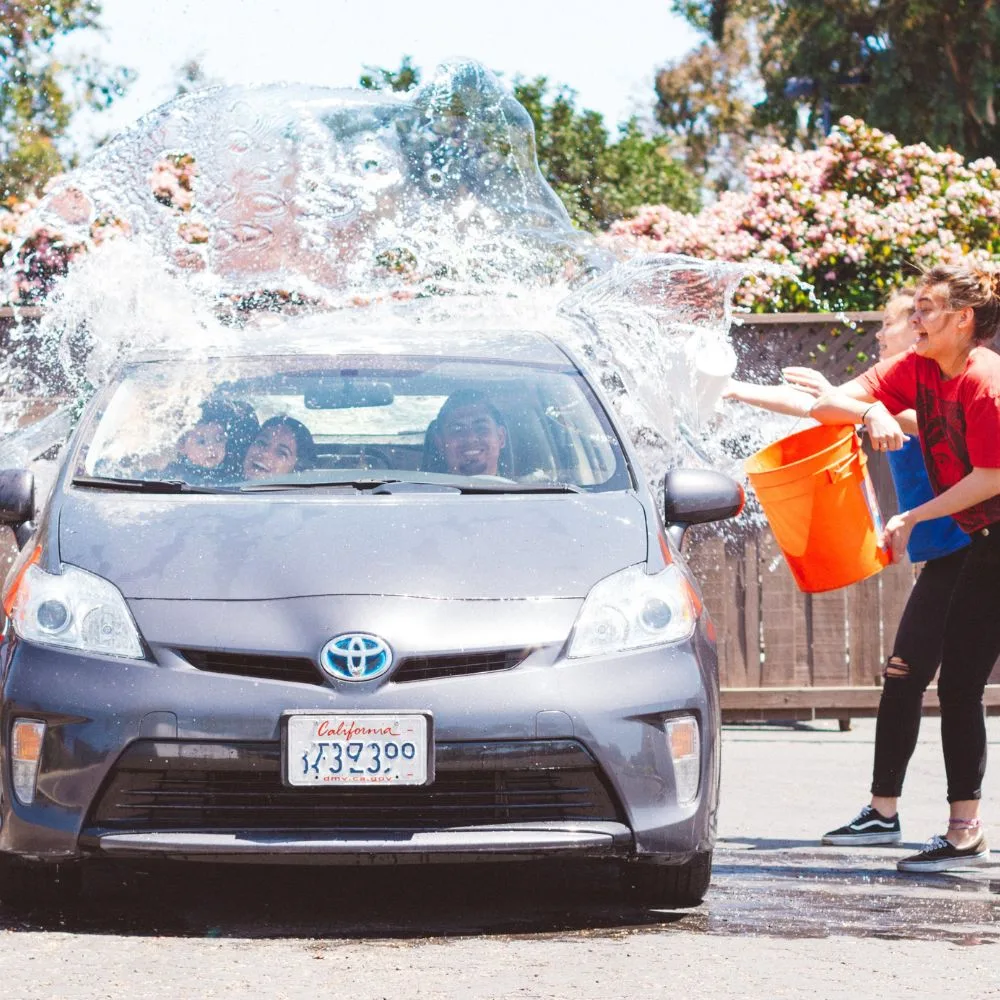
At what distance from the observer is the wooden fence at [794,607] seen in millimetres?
9680

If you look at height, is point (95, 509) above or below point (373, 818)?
above

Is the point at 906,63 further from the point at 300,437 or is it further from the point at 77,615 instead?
the point at 77,615

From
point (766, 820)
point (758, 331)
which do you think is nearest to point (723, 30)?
point (758, 331)

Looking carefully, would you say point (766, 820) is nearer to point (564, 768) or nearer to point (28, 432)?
point (564, 768)

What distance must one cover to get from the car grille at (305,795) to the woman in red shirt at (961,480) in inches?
70.4

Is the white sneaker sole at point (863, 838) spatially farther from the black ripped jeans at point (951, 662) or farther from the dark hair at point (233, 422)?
the dark hair at point (233, 422)

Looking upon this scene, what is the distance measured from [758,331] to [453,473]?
14.0 ft

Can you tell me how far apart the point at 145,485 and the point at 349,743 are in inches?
46.0

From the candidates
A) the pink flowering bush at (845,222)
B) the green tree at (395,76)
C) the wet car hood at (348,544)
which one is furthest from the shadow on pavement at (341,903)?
the green tree at (395,76)

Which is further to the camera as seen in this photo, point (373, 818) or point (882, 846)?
point (882, 846)

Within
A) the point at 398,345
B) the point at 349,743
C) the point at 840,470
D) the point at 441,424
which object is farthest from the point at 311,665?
the point at 840,470

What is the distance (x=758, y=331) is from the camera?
31.9ft

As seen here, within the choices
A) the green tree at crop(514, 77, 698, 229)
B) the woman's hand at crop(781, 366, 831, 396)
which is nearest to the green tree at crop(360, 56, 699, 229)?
the green tree at crop(514, 77, 698, 229)

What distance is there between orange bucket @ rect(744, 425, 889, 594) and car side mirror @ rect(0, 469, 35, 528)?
7.71 ft
